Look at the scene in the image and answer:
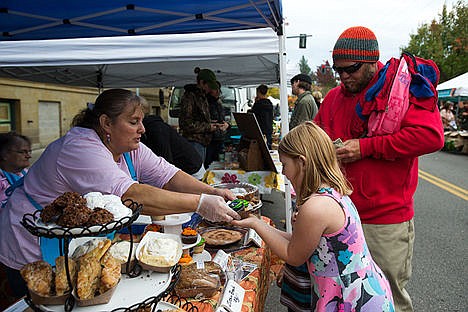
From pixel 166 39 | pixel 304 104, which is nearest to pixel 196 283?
pixel 166 39

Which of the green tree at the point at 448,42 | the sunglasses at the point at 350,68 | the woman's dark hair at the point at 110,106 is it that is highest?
the green tree at the point at 448,42

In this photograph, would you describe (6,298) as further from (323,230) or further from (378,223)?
(378,223)

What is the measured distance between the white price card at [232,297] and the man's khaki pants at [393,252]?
87 centimetres

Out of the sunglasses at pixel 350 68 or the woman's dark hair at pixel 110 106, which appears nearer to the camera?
the woman's dark hair at pixel 110 106

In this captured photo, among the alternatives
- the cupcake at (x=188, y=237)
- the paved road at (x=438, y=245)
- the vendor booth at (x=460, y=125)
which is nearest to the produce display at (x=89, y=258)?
the cupcake at (x=188, y=237)

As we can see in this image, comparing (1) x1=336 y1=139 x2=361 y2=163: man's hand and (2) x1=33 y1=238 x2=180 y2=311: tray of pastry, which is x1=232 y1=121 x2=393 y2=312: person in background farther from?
(2) x1=33 y1=238 x2=180 y2=311: tray of pastry

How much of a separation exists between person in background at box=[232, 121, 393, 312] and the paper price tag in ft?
0.91

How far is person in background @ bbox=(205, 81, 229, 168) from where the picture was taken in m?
5.56

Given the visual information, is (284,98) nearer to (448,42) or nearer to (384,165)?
(384,165)

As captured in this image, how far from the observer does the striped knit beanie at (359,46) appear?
2021mm

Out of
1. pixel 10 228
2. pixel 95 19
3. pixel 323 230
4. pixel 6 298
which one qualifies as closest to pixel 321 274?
pixel 323 230

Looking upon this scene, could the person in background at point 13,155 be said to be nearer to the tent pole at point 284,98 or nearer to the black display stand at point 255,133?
the black display stand at point 255,133

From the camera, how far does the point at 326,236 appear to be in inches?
62.9

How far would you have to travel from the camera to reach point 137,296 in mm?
1130
